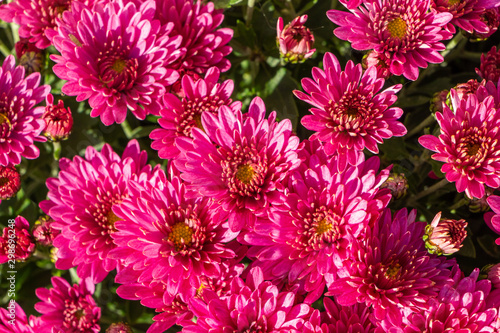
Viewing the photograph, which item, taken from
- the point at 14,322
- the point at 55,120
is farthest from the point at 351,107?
the point at 14,322

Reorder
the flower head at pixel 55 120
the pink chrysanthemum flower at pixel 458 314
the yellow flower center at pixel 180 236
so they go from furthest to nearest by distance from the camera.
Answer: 1. the flower head at pixel 55 120
2. the yellow flower center at pixel 180 236
3. the pink chrysanthemum flower at pixel 458 314

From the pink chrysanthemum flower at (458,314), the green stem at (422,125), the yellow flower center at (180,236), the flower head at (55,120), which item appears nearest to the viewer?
the pink chrysanthemum flower at (458,314)

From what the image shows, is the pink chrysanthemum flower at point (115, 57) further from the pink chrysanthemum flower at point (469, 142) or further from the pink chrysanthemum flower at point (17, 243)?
the pink chrysanthemum flower at point (469, 142)

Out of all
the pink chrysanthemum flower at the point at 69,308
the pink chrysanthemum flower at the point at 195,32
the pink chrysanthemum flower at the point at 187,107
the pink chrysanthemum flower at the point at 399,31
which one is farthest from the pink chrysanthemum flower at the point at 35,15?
the pink chrysanthemum flower at the point at 399,31

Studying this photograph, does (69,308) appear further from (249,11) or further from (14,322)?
(249,11)

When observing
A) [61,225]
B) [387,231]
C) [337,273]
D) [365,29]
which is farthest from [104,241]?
[365,29]
